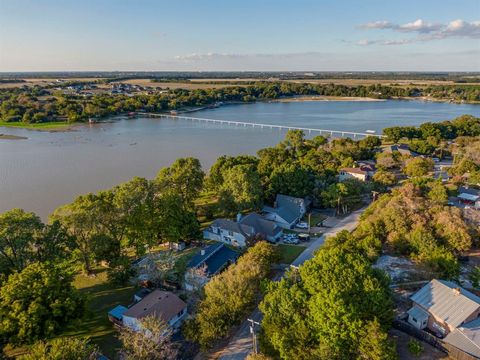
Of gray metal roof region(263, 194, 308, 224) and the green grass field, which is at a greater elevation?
the green grass field

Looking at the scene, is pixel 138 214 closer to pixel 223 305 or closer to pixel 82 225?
pixel 82 225

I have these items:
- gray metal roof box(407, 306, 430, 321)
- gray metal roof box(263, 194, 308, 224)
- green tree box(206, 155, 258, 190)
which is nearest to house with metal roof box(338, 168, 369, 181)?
Result: gray metal roof box(263, 194, 308, 224)

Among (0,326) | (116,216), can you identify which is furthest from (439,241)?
(0,326)

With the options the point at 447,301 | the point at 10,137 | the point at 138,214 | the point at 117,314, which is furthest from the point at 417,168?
the point at 10,137

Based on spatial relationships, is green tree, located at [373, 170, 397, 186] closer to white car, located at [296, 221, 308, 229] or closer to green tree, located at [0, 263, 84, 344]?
white car, located at [296, 221, 308, 229]

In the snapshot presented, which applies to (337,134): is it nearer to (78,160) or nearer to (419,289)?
(78,160)

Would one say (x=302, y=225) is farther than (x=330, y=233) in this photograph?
Yes

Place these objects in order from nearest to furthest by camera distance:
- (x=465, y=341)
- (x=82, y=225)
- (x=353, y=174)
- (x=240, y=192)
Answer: (x=465, y=341) → (x=82, y=225) → (x=240, y=192) → (x=353, y=174)
